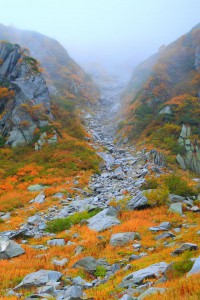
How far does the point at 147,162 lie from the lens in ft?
87.4

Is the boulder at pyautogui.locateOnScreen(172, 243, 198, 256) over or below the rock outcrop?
over

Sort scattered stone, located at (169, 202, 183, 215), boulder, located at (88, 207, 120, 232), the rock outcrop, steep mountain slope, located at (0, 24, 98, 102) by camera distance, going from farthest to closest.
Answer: steep mountain slope, located at (0, 24, 98, 102) → the rock outcrop → scattered stone, located at (169, 202, 183, 215) → boulder, located at (88, 207, 120, 232)

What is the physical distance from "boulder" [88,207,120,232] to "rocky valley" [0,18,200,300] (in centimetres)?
5

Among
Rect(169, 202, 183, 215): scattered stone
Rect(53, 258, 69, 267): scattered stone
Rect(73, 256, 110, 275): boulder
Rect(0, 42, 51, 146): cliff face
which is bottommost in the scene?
Rect(169, 202, 183, 215): scattered stone

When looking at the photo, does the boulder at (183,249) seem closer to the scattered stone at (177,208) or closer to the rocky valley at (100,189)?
the rocky valley at (100,189)

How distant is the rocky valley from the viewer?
8.32 m

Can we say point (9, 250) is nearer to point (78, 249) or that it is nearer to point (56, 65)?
point (78, 249)

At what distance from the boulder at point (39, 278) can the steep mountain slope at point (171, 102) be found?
64.6ft

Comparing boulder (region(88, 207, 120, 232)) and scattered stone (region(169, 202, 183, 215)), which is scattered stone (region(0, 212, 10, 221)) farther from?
scattered stone (region(169, 202, 183, 215))

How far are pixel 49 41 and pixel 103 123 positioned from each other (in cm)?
4067

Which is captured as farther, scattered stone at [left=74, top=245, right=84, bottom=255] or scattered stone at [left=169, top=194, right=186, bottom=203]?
scattered stone at [left=169, top=194, right=186, bottom=203]

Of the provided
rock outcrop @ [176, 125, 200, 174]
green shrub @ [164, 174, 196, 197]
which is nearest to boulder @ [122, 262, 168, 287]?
green shrub @ [164, 174, 196, 197]

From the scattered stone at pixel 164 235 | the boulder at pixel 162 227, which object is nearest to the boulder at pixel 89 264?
the scattered stone at pixel 164 235

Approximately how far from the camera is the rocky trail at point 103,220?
7594mm
